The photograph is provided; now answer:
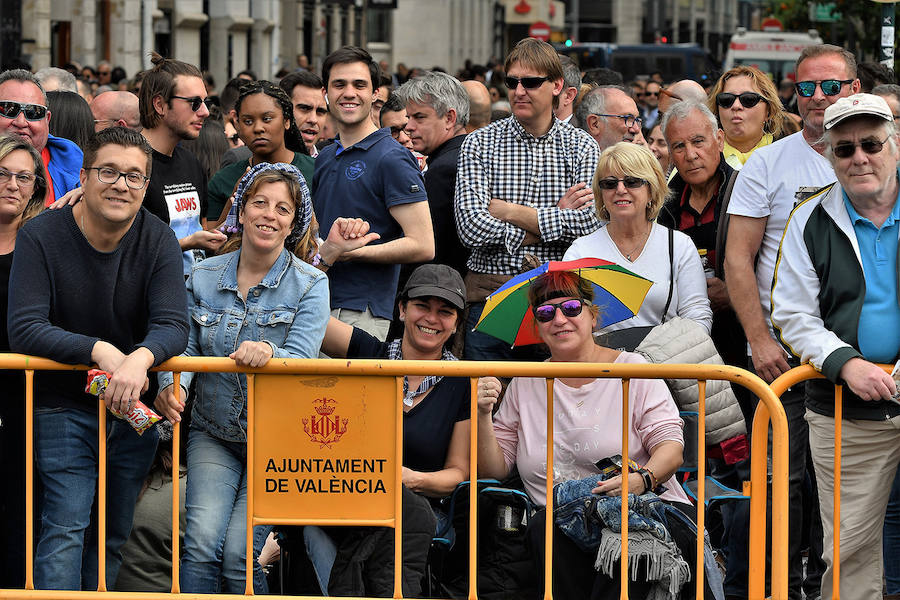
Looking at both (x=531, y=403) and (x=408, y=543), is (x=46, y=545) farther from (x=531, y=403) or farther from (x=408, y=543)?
(x=531, y=403)

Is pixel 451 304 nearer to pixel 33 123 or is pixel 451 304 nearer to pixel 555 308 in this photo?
pixel 555 308

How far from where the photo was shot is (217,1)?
3422 cm

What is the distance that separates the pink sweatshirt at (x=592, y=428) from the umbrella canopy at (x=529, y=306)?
0.36 metres

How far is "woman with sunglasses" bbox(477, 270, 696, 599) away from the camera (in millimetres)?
5070

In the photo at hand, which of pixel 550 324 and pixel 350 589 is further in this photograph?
pixel 550 324

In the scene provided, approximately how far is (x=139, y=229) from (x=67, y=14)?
77.7 ft

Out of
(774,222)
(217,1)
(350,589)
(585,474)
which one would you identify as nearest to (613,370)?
(585,474)

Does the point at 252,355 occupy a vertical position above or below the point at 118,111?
below

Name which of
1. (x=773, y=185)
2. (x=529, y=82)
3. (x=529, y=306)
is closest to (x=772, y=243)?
(x=773, y=185)

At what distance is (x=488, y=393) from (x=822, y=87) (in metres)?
2.34

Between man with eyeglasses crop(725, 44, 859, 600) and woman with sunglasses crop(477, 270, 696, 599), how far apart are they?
72 centimetres

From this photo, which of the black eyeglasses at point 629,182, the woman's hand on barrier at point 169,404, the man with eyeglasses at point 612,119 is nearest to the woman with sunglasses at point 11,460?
the woman's hand on barrier at point 169,404

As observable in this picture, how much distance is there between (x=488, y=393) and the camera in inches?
208

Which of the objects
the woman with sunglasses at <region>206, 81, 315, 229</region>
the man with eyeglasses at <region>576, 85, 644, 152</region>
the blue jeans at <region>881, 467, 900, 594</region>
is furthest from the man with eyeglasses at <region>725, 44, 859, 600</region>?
the woman with sunglasses at <region>206, 81, 315, 229</region>
